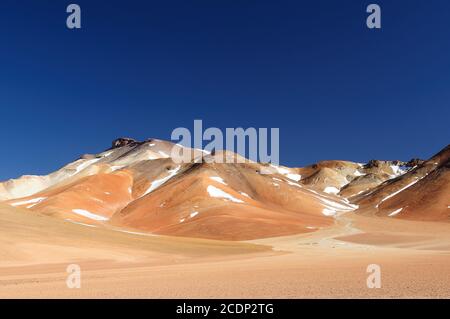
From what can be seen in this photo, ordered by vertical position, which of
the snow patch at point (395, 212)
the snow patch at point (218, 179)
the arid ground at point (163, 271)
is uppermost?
the snow patch at point (218, 179)

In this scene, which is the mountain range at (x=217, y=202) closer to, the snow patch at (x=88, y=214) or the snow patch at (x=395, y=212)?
the snow patch at (x=88, y=214)

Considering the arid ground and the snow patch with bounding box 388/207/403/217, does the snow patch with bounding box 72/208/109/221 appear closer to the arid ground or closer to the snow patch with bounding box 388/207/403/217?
the arid ground

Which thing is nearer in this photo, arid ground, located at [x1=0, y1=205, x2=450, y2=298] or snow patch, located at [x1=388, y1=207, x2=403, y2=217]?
arid ground, located at [x1=0, y1=205, x2=450, y2=298]

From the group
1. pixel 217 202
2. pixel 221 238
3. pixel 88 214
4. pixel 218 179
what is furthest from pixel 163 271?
pixel 218 179

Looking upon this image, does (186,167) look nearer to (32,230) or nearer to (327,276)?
(32,230)

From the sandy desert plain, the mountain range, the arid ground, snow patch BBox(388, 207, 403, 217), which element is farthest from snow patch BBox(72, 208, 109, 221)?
snow patch BBox(388, 207, 403, 217)

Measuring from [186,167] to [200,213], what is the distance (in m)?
62.0

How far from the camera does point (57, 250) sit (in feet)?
141

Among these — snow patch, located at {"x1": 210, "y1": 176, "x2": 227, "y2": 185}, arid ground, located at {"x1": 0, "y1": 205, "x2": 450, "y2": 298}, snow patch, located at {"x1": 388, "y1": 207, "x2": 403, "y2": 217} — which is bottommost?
arid ground, located at {"x1": 0, "y1": 205, "x2": 450, "y2": 298}

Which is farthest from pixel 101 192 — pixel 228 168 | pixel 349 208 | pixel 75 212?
pixel 349 208

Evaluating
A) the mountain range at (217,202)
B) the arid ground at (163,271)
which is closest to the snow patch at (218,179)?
the mountain range at (217,202)

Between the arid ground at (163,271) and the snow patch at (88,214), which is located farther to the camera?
the snow patch at (88,214)

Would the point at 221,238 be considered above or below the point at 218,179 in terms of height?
below

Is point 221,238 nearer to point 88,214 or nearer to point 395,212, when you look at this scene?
point 88,214
